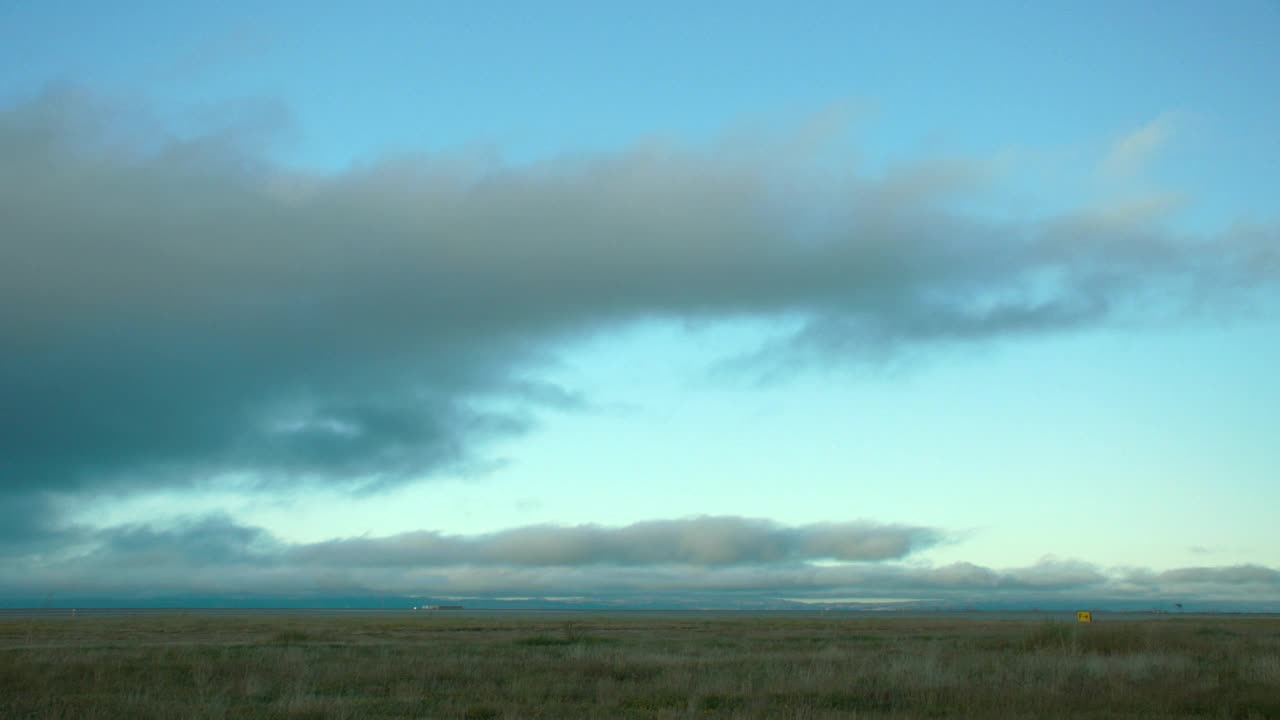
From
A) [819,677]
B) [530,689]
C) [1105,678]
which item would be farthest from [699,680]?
[1105,678]

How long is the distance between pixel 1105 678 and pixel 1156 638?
51.1 feet

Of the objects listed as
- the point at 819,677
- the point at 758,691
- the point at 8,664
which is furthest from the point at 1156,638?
the point at 8,664

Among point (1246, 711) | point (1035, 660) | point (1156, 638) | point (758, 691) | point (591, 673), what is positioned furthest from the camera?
point (1156, 638)

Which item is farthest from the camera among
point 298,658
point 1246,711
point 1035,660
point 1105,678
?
point 298,658

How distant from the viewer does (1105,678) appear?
2300 cm

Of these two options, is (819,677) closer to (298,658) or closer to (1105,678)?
(1105,678)

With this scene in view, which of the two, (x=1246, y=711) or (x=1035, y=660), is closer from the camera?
(x=1246, y=711)

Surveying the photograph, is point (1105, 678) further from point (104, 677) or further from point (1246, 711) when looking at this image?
point (104, 677)

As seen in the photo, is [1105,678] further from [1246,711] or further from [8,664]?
[8,664]

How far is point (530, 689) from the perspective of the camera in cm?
2141

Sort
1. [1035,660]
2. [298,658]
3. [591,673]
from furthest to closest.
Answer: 1. [298,658]
2. [1035,660]
3. [591,673]

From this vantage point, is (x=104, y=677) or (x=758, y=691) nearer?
(x=758, y=691)

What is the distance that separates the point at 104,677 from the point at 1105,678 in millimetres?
22973

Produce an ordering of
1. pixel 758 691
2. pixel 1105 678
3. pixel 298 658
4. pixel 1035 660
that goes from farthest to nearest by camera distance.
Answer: pixel 298 658 → pixel 1035 660 → pixel 1105 678 → pixel 758 691
